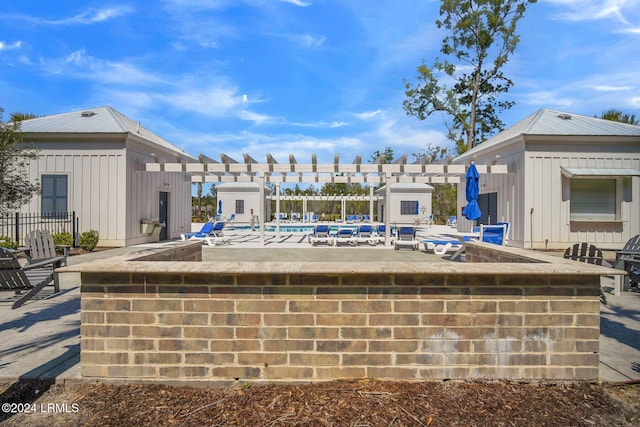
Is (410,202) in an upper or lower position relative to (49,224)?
upper

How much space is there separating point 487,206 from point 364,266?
50.0 ft

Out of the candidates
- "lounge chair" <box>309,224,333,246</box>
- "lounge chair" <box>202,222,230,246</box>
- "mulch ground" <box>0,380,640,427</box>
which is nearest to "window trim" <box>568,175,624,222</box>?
"lounge chair" <box>309,224,333,246</box>

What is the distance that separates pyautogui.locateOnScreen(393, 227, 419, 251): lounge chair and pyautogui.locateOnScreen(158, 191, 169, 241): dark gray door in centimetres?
1058

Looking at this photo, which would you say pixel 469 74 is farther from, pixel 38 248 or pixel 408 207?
pixel 38 248

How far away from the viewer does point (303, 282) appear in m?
2.86

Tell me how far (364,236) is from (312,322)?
12.4 meters

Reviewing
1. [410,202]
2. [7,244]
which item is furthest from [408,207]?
[7,244]

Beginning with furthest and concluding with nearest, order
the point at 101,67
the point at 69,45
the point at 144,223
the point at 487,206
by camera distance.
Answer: the point at 487,206
the point at 101,67
the point at 144,223
the point at 69,45

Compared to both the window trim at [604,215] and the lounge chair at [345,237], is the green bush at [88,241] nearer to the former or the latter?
the lounge chair at [345,237]

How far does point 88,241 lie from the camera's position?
1155cm

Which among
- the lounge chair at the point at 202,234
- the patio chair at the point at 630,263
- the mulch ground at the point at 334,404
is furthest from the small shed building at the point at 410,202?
the mulch ground at the point at 334,404

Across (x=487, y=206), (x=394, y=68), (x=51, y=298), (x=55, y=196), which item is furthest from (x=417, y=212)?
(x=51, y=298)

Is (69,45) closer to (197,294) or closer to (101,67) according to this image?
(101,67)

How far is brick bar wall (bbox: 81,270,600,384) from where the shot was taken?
2.87 m
